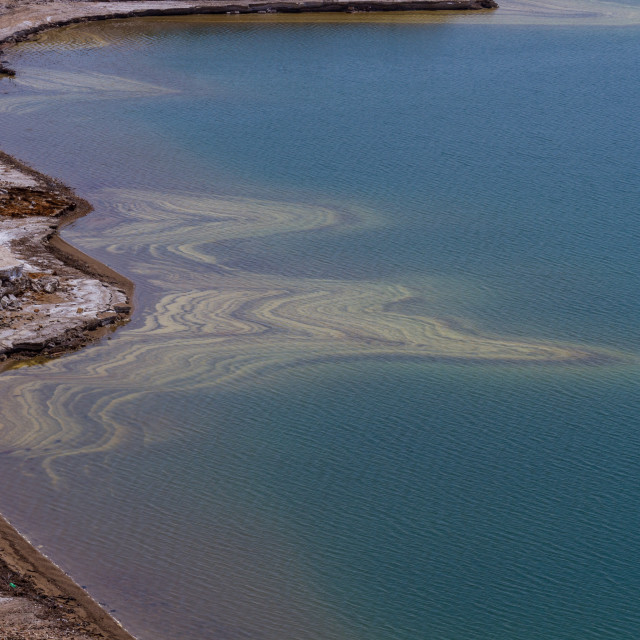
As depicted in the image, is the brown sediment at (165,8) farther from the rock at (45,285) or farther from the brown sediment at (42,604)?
the brown sediment at (42,604)

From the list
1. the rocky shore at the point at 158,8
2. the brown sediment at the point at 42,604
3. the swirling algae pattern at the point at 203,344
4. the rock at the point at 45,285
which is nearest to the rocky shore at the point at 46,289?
the rock at the point at 45,285

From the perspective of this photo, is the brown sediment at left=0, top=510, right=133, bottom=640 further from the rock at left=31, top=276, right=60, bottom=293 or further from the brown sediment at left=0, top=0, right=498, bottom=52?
the brown sediment at left=0, top=0, right=498, bottom=52

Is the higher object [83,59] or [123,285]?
[83,59]

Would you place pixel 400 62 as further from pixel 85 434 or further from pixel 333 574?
pixel 333 574

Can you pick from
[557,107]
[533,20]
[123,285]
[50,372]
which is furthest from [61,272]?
[533,20]

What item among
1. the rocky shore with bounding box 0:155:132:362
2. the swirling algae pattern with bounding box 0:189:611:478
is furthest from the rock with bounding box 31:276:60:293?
the swirling algae pattern with bounding box 0:189:611:478

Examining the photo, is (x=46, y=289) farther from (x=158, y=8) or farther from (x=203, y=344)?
(x=158, y=8)
